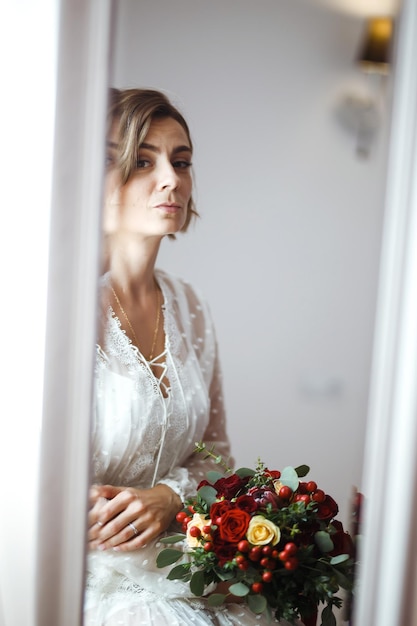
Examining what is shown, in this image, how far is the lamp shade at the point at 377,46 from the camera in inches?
40.7

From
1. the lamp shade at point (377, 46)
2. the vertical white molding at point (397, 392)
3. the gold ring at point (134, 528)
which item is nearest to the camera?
the vertical white molding at point (397, 392)

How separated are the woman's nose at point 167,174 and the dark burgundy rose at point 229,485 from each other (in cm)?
54

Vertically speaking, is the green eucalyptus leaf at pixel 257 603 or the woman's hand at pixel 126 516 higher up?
the woman's hand at pixel 126 516

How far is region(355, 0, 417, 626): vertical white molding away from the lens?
0.93m

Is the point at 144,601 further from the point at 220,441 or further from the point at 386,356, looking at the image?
the point at 386,356

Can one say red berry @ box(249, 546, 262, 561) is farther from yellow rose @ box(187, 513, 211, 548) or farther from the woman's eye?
the woman's eye

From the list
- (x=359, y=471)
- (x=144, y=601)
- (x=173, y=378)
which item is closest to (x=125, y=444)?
(x=173, y=378)

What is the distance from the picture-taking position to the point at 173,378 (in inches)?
48.3

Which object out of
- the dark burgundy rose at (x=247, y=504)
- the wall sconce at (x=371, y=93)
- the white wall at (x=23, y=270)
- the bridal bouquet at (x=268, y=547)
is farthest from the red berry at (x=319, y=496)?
the wall sconce at (x=371, y=93)

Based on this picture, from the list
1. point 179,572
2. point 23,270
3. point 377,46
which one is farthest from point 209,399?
point 377,46

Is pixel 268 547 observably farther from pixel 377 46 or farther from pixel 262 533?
pixel 377 46

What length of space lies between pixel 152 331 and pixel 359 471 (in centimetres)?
46

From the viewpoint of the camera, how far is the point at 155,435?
120cm

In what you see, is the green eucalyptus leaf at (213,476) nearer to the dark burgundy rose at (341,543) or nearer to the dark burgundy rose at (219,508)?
the dark burgundy rose at (219,508)
